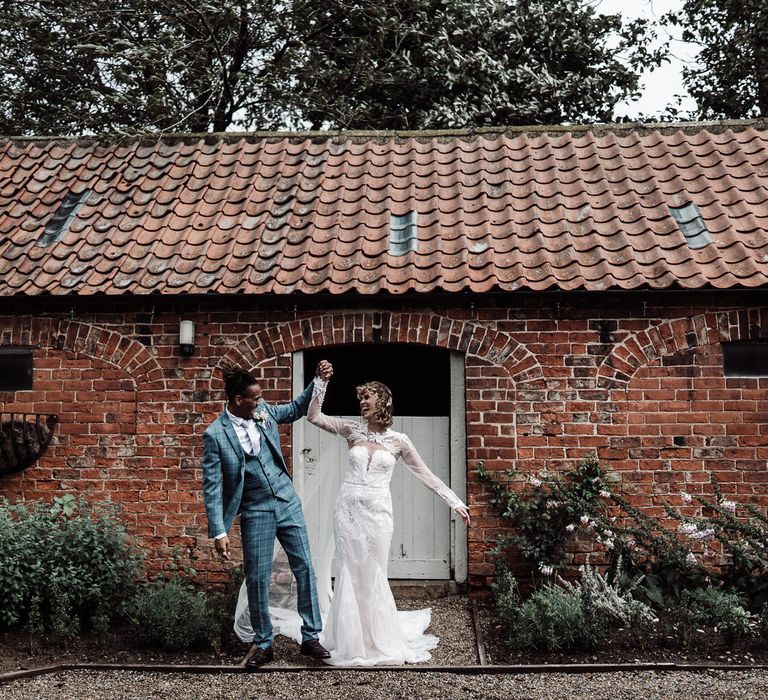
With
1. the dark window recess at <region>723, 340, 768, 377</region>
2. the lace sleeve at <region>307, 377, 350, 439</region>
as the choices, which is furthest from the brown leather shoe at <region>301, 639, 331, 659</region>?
the dark window recess at <region>723, 340, 768, 377</region>

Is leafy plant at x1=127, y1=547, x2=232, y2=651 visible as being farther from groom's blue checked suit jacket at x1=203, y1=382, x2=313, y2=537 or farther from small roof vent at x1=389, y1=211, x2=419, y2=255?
small roof vent at x1=389, y1=211, x2=419, y2=255

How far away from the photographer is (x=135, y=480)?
764cm

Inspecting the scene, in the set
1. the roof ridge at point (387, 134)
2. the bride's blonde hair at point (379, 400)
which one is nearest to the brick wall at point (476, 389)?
the bride's blonde hair at point (379, 400)

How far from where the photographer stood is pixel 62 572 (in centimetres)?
638

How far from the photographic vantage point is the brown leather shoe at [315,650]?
560cm

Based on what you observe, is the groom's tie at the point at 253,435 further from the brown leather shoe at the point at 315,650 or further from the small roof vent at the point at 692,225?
the small roof vent at the point at 692,225

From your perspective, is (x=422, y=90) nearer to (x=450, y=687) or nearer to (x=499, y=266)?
(x=499, y=266)

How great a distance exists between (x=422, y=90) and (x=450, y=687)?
11.6 meters

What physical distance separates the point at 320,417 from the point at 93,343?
2.96 metres

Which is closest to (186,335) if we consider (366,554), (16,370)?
(16,370)

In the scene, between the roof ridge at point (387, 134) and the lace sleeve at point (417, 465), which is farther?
the roof ridge at point (387, 134)

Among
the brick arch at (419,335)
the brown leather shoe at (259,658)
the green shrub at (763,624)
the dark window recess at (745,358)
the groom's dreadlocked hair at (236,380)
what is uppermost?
the brick arch at (419,335)

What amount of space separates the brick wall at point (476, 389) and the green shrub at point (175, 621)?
1.28m

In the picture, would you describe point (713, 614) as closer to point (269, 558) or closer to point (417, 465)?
point (417, 465)
